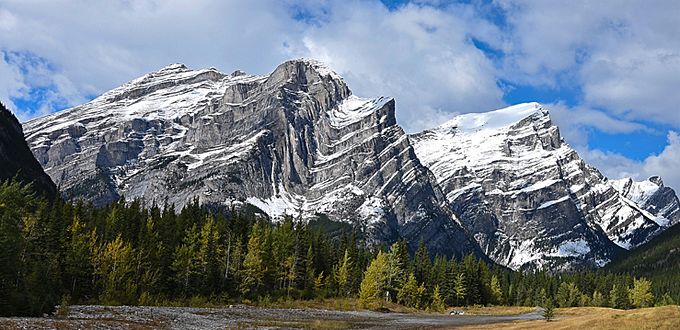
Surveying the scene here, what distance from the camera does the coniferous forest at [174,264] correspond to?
6053cm

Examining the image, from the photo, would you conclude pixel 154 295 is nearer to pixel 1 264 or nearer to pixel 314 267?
pixel 1 264

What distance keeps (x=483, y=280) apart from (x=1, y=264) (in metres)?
160

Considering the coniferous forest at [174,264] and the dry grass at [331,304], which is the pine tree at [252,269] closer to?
the coniferous forest at [174,264]

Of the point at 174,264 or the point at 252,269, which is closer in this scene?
the point at 174,264

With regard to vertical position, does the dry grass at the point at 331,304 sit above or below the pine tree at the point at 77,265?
below

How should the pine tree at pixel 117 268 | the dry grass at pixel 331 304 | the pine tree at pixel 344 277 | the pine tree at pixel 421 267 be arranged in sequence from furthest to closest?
the pine tree at pixel 421 267
the pine tree at pixel 344 277
the dry grass at pixel 331 304
the pine tree at pixel 117 268

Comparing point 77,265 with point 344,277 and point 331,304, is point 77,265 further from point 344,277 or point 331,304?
point 344,277

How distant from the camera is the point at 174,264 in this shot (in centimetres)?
9419

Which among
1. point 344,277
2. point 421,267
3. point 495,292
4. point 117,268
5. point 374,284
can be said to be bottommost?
point 495,292

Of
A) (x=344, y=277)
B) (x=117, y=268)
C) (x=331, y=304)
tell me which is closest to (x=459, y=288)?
(x=344, y=277)

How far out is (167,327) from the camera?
50625 mm

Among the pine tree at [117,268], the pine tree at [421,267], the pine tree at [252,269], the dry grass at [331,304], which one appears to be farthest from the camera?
the pine tree at [421,267]

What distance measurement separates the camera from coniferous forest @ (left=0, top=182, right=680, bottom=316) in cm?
6053

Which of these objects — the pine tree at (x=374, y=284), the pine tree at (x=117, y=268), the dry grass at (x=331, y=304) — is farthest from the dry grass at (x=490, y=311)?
the pine tree at (x=117, y=268)
